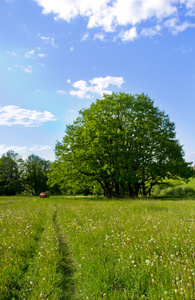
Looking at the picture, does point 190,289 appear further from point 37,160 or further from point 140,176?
point 37,160

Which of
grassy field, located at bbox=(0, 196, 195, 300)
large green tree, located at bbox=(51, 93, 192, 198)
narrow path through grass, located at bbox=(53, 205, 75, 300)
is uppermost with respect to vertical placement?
large green tree, located at bbox=(51, 93, 192, 198)

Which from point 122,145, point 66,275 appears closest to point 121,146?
point 122,145

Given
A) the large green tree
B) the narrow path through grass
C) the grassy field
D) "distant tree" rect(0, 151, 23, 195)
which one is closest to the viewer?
the grassy field

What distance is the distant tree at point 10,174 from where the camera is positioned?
8300 centimetres

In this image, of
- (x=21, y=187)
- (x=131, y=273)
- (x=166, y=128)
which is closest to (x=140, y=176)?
(x=166, y=128)

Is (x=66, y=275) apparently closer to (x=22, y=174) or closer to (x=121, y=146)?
(x=121, y=146)

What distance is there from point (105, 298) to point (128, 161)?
75.4 feet

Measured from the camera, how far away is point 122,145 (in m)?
27.5

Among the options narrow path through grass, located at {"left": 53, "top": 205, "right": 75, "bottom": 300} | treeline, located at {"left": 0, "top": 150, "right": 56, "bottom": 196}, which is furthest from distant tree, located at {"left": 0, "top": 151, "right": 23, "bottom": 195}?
narrow path through grass, located at {"left": 53, "top": 205, "right": 75, "bottom": 300}

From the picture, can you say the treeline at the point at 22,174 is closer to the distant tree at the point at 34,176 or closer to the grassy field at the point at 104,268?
the distant tree at the point at 34,176

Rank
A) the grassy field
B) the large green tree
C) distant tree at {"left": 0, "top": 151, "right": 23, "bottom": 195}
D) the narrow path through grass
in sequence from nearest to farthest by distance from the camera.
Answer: the grassy field, the narrow path through grass, the large green tree, distant tree at {"left": 0, "top": 151, "right": 23, "bottom": 195}

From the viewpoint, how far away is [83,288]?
13.2 ft

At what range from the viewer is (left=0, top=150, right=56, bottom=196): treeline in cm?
8446

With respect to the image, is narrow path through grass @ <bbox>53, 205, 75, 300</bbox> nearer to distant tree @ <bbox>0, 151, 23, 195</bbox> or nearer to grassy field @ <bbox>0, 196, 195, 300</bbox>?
grassy field @ <bbox>0, 196, 195, 300</bbox>
